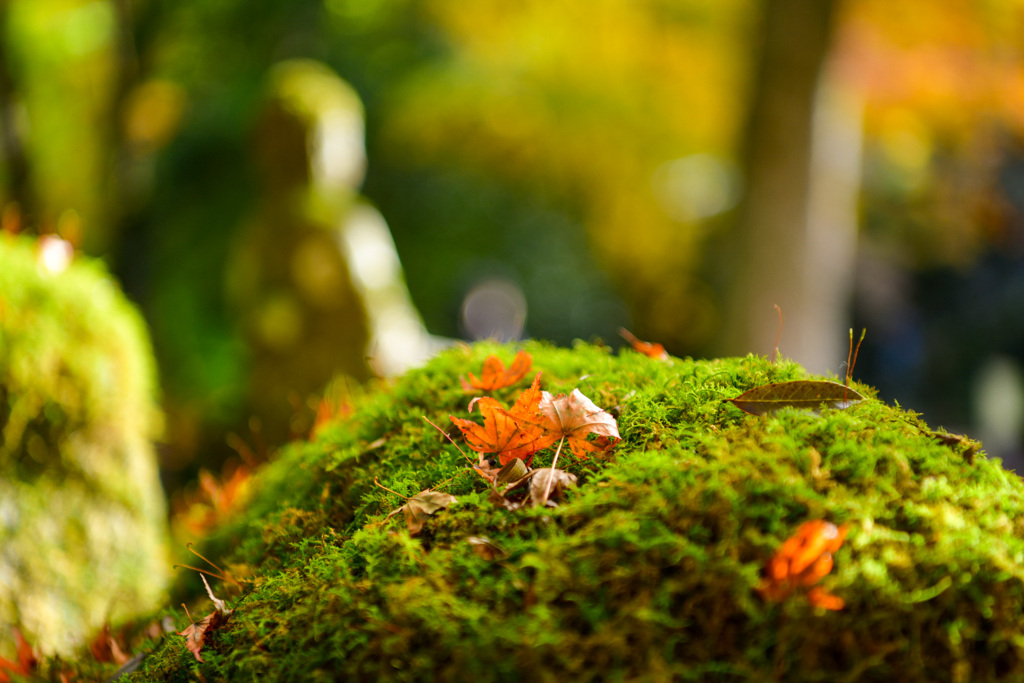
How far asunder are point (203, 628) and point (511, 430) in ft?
1.98

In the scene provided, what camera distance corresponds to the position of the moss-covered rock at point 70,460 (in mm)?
1868

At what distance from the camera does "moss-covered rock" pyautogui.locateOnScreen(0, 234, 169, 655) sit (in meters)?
1.87

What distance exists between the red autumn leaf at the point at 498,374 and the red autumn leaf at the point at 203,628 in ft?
1.93

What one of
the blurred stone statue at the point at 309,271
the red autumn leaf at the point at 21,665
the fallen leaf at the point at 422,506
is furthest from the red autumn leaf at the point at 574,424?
the blurred stone statue at the point at 309,271

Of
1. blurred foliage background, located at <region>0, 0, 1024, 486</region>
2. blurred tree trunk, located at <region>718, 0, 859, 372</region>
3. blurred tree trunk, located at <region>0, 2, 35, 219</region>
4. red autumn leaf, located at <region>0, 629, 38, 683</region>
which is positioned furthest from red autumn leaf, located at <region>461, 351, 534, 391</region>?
blurred tree trunk, located at <region>0, 2, 35, 219</region>

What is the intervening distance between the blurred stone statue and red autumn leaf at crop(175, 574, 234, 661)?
3848mm

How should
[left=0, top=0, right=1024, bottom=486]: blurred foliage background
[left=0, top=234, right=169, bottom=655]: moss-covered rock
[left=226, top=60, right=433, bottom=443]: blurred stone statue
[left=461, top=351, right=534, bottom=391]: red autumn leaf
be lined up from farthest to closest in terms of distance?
[left=0, top=0, right=1024, bottom=486]: blurred foliage background < [left=226, top=60, right=433, bottom=443]: blurred stone statue < [left=0, top=234, right=169, bottom=655]: moss-covered rock < [left=461, top=351, right=534, bottom=391]: red autumn leaf

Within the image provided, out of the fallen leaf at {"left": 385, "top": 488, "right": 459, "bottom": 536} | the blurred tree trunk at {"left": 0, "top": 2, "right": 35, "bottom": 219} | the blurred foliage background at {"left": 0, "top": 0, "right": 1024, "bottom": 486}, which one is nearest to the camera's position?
the fallen leaf at {"left": 385, "top": 488, "right": 459, "bottom": 536}

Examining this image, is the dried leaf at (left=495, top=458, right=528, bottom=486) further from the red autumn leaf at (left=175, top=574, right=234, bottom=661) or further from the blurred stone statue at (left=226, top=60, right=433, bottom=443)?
the blurred stone statue at (left=226, top=60, right=433, bottom=443)

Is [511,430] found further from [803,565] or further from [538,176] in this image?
[538,176]

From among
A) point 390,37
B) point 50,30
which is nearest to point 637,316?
point 390,37

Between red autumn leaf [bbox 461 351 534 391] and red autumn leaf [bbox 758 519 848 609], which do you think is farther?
red autumn leaf [bbox 461 351 534 391]

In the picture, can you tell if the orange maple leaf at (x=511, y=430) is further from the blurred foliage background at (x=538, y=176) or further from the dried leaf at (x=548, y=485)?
the blurred foliage background at (x=538, y=176)

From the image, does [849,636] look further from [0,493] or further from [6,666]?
[0,493]
